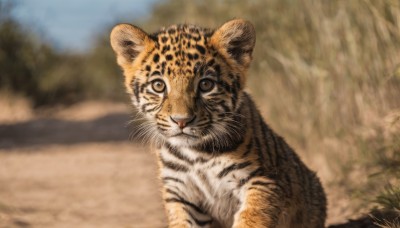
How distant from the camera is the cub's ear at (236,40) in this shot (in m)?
5.06

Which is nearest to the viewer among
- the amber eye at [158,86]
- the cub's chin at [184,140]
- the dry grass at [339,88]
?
the cub's chin at [184,140]

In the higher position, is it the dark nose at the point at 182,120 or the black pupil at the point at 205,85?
the black pupil at the point at 205,85

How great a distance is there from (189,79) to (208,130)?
0.34m

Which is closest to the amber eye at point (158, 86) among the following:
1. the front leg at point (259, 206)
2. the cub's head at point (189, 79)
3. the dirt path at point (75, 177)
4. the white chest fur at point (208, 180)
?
the cub's head at point (189, 79)

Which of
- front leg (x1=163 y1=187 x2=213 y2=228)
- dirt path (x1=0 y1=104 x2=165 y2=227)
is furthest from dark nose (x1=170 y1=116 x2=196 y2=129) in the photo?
dirt path (x1=0 y1=104 x2=165 y2=227)

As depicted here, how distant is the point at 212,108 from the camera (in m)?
4.87

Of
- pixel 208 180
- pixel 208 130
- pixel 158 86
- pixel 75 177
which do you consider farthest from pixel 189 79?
pixel 75 177

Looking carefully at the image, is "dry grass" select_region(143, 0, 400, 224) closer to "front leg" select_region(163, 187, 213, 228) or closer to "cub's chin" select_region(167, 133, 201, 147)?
"front leg" select_region(163, 187, 213, 228)

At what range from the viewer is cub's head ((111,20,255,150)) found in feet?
15.6

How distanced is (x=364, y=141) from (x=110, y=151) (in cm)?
519

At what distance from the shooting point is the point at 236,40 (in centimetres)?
516

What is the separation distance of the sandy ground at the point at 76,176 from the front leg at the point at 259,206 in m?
1.82

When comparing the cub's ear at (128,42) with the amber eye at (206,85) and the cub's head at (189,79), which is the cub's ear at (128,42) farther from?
the amber eye at (206,85)

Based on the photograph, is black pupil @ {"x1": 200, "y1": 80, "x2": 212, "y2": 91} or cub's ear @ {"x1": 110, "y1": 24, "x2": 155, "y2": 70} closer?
black pupil @ {"x1": 200, "y1": 80, "x2": 212, "y2": 91}
